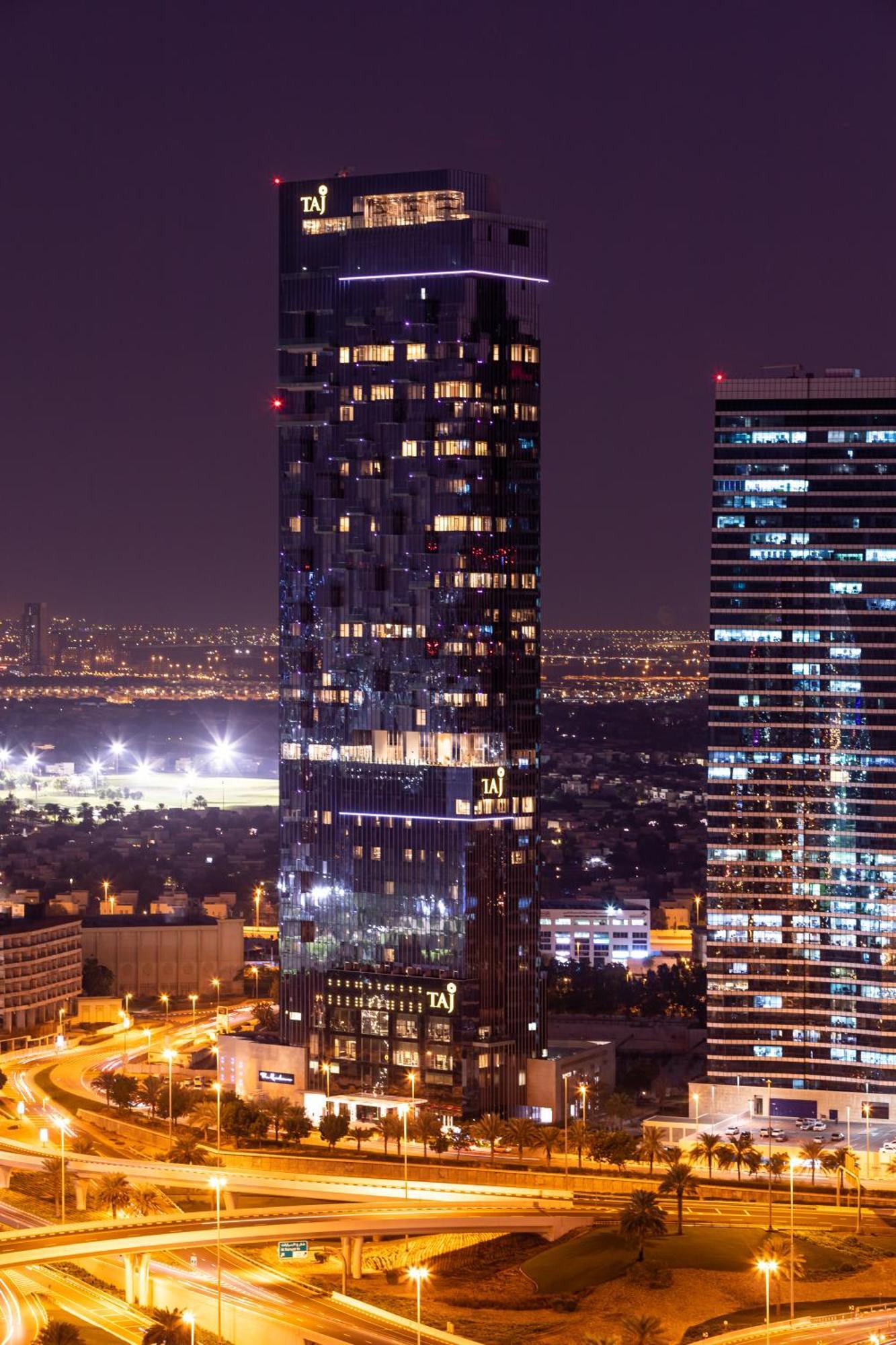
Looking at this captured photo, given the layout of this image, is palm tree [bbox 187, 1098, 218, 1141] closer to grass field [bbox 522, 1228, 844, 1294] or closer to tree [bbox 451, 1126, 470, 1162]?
tree [bbox 451, 1126, 470, 1162]

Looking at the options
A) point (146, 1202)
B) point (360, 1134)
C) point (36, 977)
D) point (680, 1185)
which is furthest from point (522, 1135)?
point (36, 977)

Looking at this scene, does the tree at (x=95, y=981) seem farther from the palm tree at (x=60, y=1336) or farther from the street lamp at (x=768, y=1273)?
the street lamp at (x=768, y=1273)

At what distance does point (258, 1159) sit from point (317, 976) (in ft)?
49.8

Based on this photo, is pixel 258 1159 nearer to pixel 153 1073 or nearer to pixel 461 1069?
pixel 461 1069

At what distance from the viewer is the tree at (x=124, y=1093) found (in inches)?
6117

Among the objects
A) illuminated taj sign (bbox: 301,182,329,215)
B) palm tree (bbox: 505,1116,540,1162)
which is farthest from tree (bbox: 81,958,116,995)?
illuminated taj sign (bbox: 301,182,329,215)

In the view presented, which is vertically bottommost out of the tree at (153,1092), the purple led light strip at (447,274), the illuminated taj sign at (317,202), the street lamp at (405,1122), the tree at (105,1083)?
the tree at (105,1083)

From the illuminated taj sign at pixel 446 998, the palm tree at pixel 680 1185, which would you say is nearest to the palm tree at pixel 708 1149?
the palm tree at pixel 680 1185

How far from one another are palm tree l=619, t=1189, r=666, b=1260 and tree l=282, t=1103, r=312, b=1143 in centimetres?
2327

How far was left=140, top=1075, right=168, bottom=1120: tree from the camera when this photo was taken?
504ft

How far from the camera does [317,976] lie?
15525 centimetres

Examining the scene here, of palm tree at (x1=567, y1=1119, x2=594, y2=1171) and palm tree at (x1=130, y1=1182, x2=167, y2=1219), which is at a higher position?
palm tree at (x1=567, y1=1119, x2=594, y2=1171)

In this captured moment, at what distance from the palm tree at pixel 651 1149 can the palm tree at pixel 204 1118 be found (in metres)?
21.1

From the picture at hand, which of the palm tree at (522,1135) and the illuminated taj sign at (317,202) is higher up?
the illuminated taj sign at (317,202)
